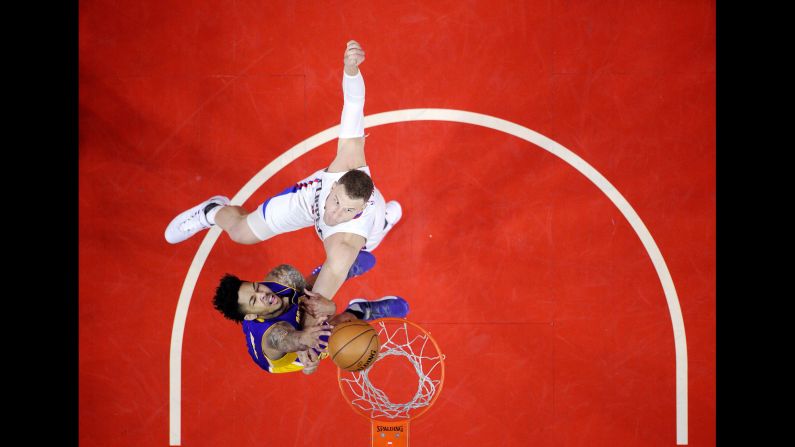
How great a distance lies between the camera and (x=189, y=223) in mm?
5848

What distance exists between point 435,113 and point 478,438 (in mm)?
3483

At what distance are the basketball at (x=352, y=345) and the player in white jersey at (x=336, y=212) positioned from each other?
15.5 inches

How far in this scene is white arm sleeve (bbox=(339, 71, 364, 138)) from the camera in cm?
483

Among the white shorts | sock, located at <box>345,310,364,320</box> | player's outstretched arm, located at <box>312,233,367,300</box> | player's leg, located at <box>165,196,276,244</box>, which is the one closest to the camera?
player's outstretched arm, located at <box>312,233,367,300</box>

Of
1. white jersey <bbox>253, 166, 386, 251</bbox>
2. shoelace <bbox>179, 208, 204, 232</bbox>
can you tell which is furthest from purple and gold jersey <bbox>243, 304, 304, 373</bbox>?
shoelace <bbox>179, 208, 204, 232</bbox>

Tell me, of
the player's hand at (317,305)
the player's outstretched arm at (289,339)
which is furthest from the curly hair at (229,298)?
the player's hand at (317,305)

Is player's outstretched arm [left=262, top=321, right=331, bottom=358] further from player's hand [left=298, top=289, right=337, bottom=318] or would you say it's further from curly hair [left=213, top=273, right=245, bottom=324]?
curly hair [left=213, top=273, right=245, bottom=324]

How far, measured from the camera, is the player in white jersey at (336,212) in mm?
4762

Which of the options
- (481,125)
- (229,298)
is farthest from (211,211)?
(481,125)

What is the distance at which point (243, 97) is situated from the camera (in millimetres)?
6250

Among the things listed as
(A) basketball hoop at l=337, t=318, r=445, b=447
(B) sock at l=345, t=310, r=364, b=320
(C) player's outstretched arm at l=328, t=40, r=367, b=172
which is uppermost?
(C) player's outstretched arm at l=328, t=40, r=367, b=172

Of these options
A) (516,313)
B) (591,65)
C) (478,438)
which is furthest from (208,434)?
(591,65)

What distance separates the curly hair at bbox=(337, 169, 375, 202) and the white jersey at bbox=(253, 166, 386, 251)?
0.22 m

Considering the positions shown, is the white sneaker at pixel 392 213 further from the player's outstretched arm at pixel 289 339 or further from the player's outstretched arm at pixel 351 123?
the player's outstretched arm at pixel 289 339
